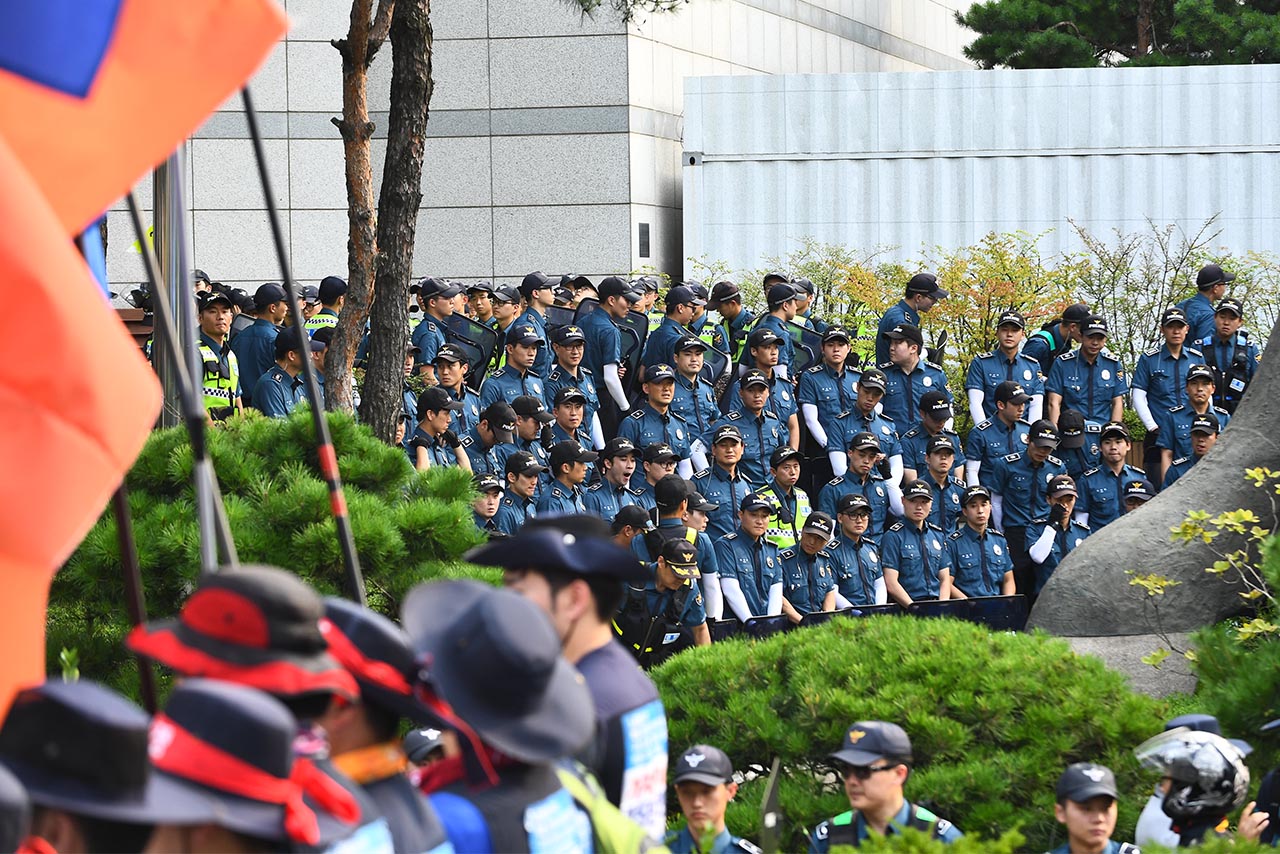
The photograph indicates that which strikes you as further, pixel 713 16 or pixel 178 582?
pixel 713 16

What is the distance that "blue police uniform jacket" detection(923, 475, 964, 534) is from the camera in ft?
40.1

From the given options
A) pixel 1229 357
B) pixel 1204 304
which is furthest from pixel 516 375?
pixel 1204 304

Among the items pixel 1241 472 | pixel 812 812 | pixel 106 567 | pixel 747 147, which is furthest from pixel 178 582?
pixel 747 147

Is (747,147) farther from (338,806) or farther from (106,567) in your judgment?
(338,806)

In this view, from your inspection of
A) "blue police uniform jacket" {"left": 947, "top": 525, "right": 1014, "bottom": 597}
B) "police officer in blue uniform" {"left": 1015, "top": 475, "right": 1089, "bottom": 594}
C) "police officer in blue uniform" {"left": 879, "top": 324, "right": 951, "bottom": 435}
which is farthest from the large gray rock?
"police officer in blue uniform" {"left": 879, "top": 324, "right": 951, "bottom": 435}

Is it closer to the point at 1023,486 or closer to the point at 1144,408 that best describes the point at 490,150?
the point at 1144,408

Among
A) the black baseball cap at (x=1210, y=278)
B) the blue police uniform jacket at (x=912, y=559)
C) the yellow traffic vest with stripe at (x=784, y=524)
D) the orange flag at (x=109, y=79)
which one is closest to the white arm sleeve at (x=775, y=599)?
the yellow traffic vest with stripe at (x=784, y=524)

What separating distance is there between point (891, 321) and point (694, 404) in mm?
2729

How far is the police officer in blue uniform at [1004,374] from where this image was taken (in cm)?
1397

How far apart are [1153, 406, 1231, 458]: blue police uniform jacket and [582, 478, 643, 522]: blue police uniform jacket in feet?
15.9

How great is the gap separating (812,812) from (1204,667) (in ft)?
6.27

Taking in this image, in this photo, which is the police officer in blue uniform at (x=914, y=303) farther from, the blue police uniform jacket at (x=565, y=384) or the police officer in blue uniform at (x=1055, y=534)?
the blue police uniform jacket at (x=565, y=384)

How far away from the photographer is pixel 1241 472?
359 inches

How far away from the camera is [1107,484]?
13.1m
